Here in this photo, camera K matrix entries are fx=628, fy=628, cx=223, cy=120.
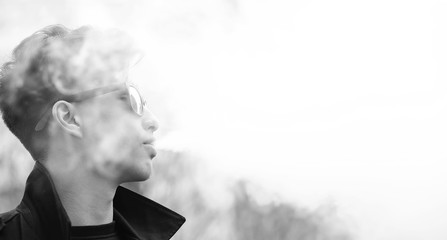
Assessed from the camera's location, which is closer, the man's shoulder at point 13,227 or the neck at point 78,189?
the man's shoulder at point 13,227

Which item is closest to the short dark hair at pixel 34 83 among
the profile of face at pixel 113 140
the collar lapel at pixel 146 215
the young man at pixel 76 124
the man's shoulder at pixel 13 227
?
the young man at pixel 76 124

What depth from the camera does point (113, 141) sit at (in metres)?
2.14

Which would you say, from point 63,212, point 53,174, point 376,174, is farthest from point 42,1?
point 376,174

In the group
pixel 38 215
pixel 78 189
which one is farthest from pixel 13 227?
pixel 78 189

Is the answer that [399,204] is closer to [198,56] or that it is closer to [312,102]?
[312,102]

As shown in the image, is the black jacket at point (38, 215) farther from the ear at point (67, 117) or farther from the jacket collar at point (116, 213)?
Result: the ear at point (67, 117)

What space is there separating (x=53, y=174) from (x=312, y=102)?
5.04 feet

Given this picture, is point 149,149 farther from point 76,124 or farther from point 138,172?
point 76,124

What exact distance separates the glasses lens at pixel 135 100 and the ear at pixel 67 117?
199 millimetres

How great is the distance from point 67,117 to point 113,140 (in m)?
0.17

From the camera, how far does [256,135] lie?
3.06 m

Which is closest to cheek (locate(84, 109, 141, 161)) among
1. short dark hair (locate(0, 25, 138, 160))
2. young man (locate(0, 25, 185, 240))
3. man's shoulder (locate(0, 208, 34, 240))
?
young man (locate(0, 25, 185, 240))

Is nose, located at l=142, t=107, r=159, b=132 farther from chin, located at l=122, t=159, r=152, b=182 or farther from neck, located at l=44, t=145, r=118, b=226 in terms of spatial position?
neck, located at l=44, t=145, r=118, b=226

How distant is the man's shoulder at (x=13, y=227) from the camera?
6.43 feet
